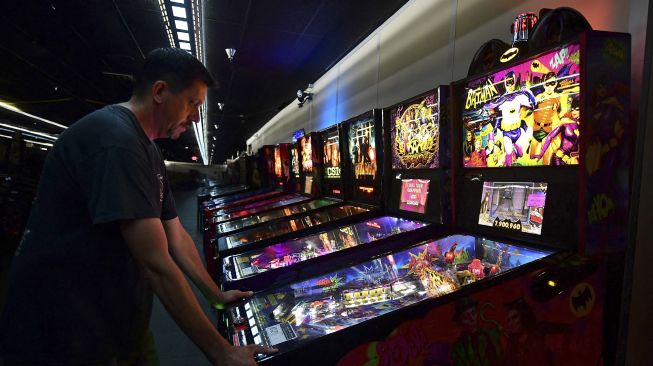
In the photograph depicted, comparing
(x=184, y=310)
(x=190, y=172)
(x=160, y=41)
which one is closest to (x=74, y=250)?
(x=184, y=310)

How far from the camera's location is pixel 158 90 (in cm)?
105

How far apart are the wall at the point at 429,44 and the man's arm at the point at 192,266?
170cm

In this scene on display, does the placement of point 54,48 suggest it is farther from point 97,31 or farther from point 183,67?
point 183,67

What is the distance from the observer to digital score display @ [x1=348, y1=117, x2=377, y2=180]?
2.37m

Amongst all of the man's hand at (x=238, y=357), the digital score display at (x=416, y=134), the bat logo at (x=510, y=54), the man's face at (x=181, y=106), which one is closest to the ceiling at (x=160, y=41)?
the digital score display at (x=416, y=134)

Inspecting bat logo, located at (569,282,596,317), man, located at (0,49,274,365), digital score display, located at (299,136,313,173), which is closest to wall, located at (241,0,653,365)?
bat logo, located at (569,282,596,317)

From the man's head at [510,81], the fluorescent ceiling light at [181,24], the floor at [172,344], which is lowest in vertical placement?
the floor at [172,344]

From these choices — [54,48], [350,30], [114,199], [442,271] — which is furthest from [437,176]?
[54,48]

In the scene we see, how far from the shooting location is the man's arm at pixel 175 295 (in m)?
0.85

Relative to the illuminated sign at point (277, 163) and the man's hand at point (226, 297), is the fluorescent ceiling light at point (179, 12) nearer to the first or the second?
the illuminated sign at point (277, 163)

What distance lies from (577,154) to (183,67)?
1215mm

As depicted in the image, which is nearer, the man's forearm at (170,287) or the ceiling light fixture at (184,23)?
the man's forearm at (170,287)

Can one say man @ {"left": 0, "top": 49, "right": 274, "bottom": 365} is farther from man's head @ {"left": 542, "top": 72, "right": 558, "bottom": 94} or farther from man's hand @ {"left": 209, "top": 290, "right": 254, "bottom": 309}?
man's head @ {"left": 542, "top": 72, "right": 558, "bottom": 94}

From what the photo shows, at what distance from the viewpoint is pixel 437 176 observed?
5.77 feet
